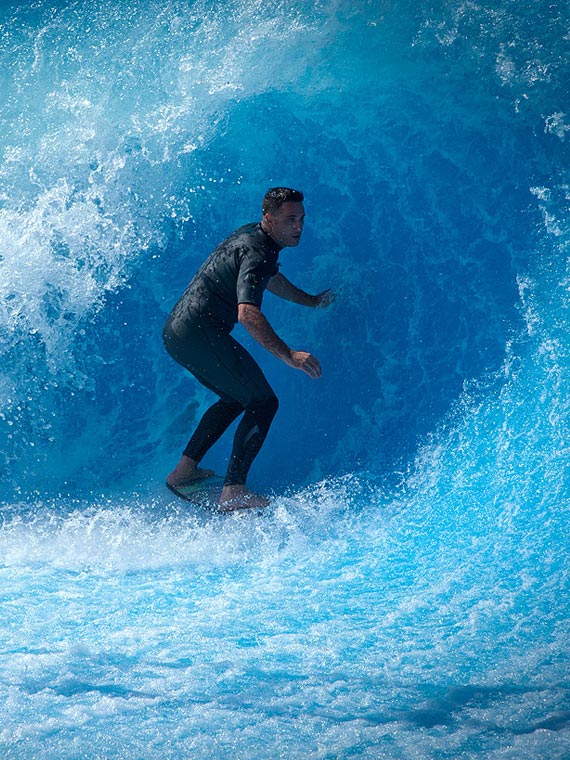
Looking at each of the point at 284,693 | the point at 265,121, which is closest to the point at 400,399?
the point at 265,121

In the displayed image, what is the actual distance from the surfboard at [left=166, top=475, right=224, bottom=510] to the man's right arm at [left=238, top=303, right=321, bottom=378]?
2.93ft

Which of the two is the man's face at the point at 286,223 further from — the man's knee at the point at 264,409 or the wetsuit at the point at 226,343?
the man's knee at the point at 264,409

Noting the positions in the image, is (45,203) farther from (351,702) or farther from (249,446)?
(351,702)

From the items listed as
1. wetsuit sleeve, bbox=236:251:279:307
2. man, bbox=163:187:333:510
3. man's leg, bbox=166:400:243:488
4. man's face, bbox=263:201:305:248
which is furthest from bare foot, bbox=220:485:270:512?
man's face, bbox=263:201:305:248

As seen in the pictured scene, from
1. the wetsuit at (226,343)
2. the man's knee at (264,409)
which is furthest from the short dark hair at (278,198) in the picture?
the man's knee at (264,409)

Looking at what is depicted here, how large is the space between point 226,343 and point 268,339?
399 millimetres

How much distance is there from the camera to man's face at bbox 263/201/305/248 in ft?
12.4

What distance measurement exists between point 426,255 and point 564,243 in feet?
2.42

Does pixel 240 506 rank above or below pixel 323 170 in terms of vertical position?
below

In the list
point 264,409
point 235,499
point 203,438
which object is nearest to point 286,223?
point 264,409

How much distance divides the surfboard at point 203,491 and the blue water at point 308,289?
10 centimetres

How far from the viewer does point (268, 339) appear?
357cm

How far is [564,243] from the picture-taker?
14.7 ft

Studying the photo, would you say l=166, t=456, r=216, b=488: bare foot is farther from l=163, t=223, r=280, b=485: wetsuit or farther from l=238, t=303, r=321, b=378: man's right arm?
l=238, t=303, r=321, b=378: man's right arm
